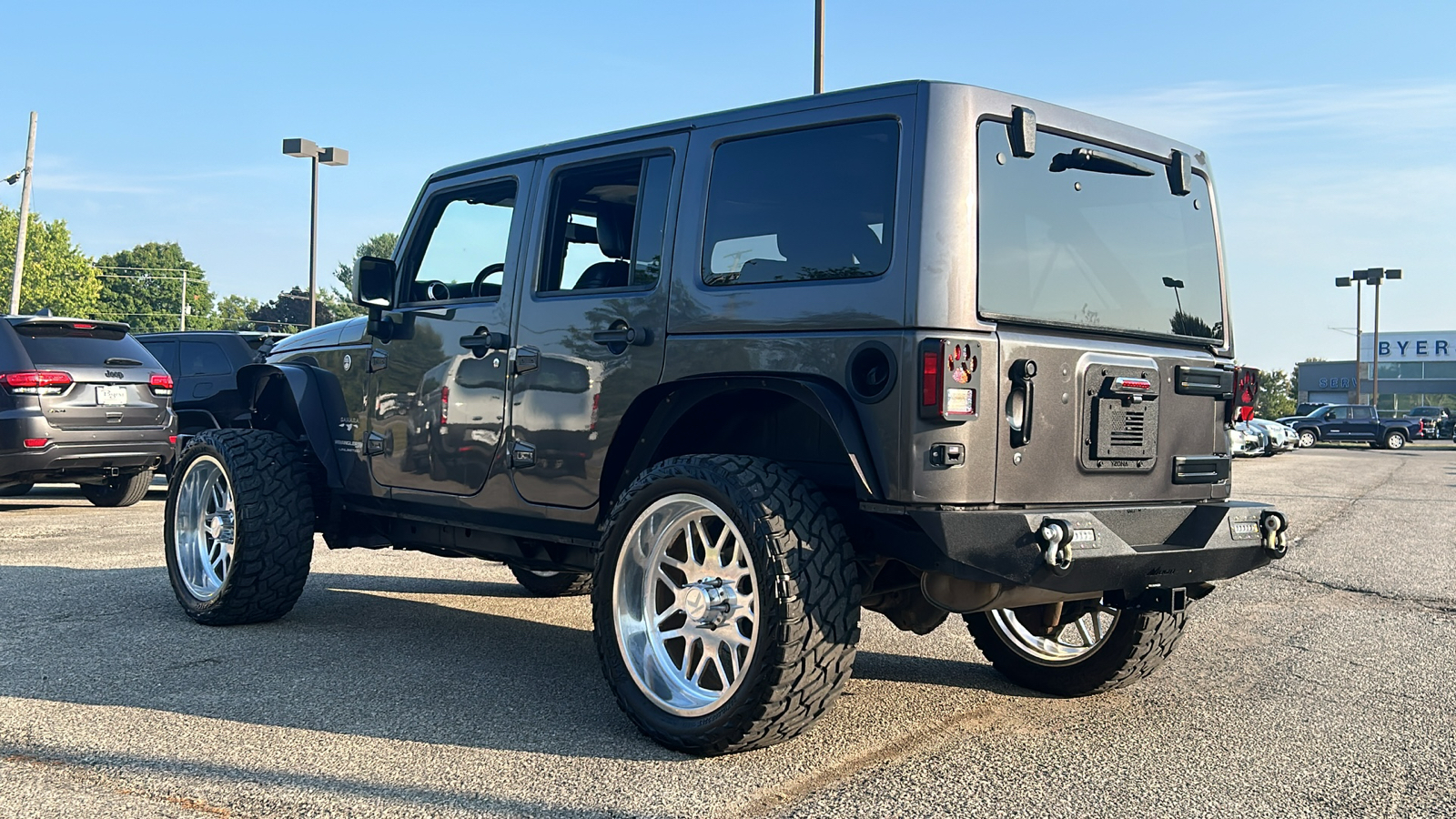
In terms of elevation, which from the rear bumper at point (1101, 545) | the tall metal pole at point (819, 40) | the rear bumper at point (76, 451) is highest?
the tall metal pole at point (819, 40)

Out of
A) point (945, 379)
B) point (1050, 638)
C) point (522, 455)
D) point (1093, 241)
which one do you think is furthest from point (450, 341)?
point (1050, 638)

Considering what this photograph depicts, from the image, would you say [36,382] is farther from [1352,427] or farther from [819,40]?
[1352,427]

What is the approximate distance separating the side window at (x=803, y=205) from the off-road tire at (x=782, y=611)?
0.70m

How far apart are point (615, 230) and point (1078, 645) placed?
2649mm

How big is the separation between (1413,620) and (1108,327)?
393cm

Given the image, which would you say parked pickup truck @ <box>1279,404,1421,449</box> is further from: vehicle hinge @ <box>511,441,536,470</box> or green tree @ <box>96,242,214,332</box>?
green tree @ <box>96,242,214,332</box>

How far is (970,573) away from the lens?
3.79m

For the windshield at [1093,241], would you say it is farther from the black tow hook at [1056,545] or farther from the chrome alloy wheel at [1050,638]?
the chrome alloy wheel at [1050,638]

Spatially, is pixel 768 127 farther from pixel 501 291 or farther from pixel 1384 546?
pixel 1384 546

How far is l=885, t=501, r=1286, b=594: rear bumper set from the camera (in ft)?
12.4

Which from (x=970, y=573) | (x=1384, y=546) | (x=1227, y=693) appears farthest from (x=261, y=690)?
(x=1384, y=546)

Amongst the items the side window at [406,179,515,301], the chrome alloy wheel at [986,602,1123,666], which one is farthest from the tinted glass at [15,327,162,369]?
the chrome alloy wheel at [986,602,1123,666]

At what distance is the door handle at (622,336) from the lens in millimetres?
4539

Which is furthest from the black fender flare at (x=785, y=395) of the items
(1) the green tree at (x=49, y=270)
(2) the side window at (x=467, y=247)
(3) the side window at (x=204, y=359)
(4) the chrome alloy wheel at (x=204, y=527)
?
(1) the green tree at (x=49, y=270)
